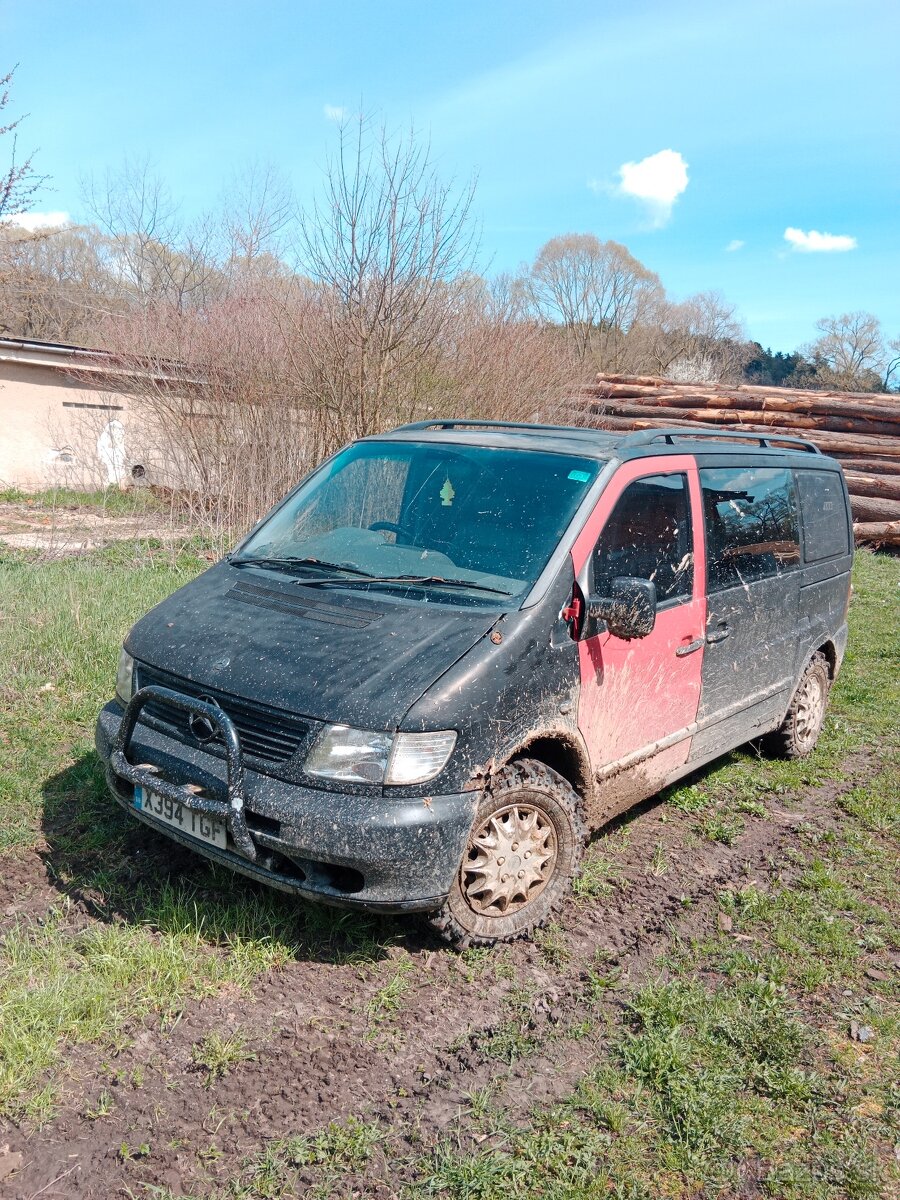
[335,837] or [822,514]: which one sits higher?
[822,514]

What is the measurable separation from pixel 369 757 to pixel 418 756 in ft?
0.56

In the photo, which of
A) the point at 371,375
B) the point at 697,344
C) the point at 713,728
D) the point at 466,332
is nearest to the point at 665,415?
the point at 466,332

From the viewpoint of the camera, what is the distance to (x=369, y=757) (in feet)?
10.3

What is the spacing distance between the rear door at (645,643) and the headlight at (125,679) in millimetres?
1888

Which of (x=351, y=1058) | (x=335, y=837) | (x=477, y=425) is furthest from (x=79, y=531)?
(x=351, y=1058)

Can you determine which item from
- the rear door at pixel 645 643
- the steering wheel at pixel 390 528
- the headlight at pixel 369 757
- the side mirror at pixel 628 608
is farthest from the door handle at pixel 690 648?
the headlight at pixel 369 757

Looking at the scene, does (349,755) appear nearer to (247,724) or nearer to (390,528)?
(247,724)

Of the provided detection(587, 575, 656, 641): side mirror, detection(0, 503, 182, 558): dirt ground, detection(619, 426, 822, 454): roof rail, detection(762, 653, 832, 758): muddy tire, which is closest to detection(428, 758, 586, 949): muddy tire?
detection(587, 575, 656, 641): side mirror

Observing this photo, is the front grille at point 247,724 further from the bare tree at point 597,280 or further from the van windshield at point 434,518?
the bare tree at point 597,280

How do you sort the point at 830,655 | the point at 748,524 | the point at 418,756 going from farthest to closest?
the point at 830,655
the point at 748,524
the point at 418,756

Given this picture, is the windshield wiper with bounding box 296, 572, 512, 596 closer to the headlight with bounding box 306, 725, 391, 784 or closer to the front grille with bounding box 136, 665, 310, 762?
the front grille with bounding box 136, 665, 310, 762

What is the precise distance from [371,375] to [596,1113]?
9.29 meters

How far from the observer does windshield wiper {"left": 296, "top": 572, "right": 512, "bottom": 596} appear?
368cm

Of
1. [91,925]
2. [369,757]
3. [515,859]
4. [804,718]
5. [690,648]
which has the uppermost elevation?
[690,648]
